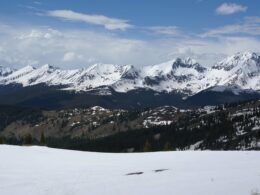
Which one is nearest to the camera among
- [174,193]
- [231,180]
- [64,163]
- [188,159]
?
[174,193]

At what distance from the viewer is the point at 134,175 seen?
32.4 m

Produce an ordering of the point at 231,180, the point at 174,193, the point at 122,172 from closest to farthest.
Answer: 1. the point at 174,193
2. the point at 231,180
3. the point at 122,172

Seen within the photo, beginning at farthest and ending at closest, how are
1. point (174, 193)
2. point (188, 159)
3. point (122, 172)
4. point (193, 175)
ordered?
point (188, 159) < point (122, 172) < point (193, 175) < point (174, 193)

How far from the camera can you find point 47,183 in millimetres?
31469

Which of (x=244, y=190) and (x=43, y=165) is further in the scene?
(x=43, y=165)

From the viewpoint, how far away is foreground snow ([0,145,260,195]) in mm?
25672

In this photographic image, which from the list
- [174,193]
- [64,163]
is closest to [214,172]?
[174,193]

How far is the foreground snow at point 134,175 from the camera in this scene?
25.7m

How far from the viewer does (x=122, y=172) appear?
35.5 m

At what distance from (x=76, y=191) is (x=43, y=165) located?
52.8ft

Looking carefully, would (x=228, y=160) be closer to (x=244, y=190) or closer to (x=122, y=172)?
(x=122, y=172)

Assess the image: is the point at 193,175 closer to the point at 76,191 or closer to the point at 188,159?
the point at 76,191

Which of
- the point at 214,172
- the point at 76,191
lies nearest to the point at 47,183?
the point at 76,191

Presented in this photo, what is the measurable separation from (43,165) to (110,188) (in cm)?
1681
